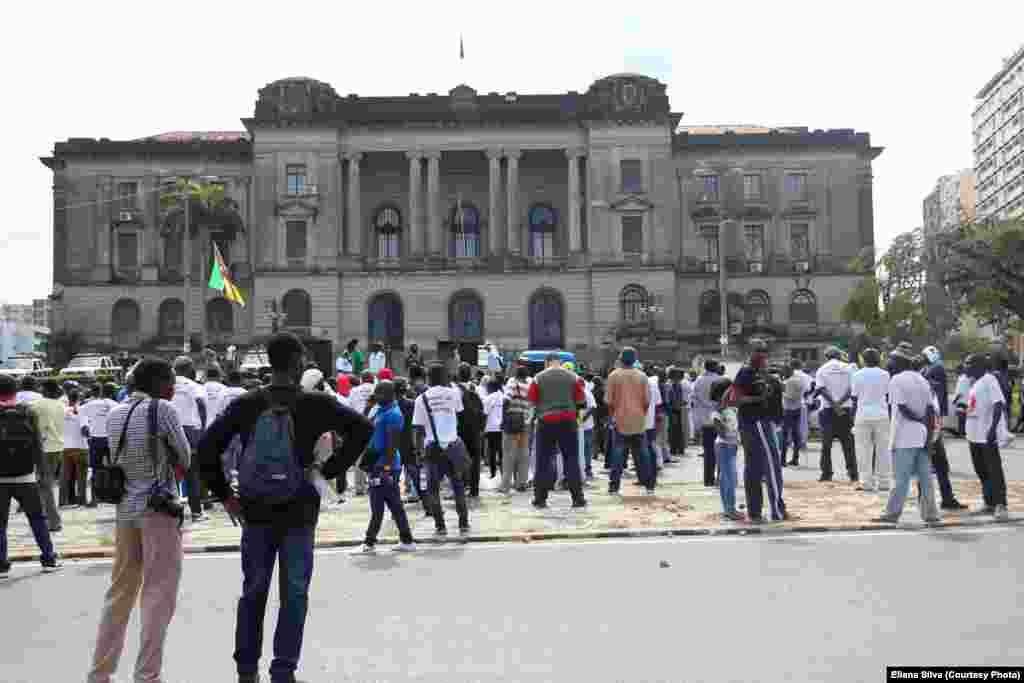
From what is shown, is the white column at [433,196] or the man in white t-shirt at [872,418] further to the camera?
the white column at [433,196]

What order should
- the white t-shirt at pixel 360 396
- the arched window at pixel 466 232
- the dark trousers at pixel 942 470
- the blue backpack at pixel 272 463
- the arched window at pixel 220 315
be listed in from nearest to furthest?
the blue backpack at pixel 272 463 < the dark trousers at pixel 942 470 < the white t-shirt at pixel 360 396 < the arched window at pixel 220 315 < the arched window at pixel 466 232

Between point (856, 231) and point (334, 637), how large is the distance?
65031 millimetres

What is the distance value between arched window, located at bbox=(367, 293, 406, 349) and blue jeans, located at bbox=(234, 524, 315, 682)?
57378 mm

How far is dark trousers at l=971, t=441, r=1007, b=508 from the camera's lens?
41.6 feet

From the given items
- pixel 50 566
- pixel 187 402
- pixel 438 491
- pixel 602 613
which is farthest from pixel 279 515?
pixel 187 402

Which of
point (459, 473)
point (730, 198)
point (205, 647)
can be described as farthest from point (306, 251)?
point (205, 647)

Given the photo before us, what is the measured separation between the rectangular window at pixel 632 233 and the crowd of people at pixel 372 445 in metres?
37.8

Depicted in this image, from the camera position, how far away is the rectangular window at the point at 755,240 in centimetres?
6806

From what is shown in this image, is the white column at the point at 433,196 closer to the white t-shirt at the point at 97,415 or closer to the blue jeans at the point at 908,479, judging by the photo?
the white t-shirt at the point at 97,415

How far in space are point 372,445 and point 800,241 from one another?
60.3m

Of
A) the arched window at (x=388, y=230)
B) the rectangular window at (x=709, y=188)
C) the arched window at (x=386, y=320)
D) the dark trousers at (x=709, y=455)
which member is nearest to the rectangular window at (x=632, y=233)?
the rectangular window at (x=709, y=188)

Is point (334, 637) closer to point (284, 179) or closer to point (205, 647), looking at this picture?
point (205, 647)

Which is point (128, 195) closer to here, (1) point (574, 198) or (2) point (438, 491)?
(1) point (574, 198)

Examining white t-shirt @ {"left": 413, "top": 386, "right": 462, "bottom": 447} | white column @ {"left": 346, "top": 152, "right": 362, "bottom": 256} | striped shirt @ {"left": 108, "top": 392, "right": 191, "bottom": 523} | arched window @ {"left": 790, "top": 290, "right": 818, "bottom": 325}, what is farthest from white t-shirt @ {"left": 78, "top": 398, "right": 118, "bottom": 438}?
arched window @ {"left": 790, "top": 290, "right": 818, "bottom": 325}
